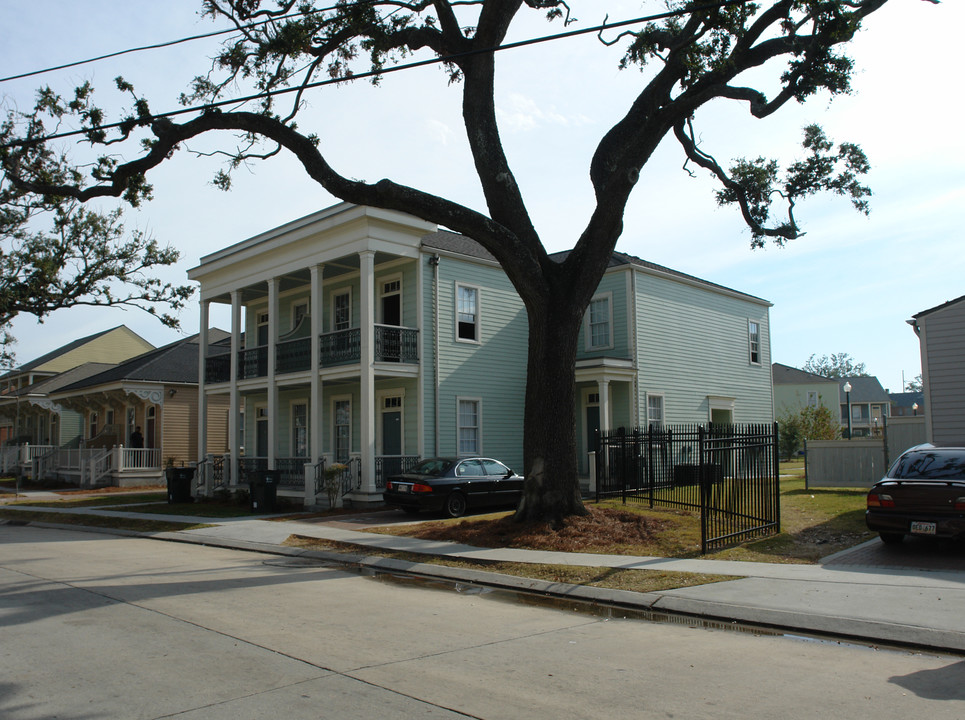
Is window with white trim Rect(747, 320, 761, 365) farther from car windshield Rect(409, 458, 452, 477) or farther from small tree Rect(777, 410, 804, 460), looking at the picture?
car windshield Rect(409, 458, 452, 477)

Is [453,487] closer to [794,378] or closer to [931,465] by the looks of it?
[931,465]

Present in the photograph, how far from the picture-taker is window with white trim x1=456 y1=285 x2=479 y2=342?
2391cm

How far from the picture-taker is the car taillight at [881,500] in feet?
36.9

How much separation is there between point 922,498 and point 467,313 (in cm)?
1517

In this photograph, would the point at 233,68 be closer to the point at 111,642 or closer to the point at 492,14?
the point at 492,14

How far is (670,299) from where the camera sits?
27781 mm

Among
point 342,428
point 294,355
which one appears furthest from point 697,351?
point 294,355

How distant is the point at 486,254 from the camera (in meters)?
25.6

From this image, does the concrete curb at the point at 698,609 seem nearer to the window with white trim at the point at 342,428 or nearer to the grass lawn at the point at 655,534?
the grass lawn at the point at 655,534

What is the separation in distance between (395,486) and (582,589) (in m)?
9.29

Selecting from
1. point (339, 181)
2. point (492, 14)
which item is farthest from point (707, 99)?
point (339, 181)

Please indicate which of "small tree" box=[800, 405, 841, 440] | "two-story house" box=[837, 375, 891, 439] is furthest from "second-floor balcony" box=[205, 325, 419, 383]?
"two-story house" box=[837, 375, 891, 439]

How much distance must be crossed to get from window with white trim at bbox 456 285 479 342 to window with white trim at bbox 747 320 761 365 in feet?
43.3

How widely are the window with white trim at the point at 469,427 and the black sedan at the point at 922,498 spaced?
44.2 ft
